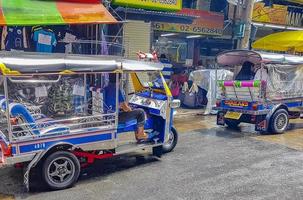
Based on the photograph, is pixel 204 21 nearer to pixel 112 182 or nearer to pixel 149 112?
pixel 149 112

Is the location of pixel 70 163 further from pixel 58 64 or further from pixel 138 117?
pixel 138 117

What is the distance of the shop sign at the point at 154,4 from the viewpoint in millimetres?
11274

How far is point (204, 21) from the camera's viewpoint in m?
16.4

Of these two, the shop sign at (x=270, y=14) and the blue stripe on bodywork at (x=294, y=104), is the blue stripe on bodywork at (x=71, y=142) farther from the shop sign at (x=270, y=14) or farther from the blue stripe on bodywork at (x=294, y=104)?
the shop sign at (x=270, y=14)

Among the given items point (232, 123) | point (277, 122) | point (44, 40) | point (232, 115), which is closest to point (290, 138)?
point (277, 122)

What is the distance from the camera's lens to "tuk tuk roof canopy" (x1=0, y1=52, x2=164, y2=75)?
17.3 feet

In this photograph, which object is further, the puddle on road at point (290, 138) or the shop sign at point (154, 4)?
the shop sign at point (154, 4)

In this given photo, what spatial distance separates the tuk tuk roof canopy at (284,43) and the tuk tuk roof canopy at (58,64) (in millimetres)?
11266

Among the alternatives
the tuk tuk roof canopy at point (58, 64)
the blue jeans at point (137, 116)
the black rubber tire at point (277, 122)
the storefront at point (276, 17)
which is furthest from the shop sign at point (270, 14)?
the tuk tuk roof canopy at point (58, 64)

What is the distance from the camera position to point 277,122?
1041cm

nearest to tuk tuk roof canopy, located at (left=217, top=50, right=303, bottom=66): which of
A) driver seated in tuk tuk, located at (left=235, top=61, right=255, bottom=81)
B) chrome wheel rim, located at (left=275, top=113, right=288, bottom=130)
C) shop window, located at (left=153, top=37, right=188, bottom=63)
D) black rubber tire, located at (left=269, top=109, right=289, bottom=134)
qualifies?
driver seated in tuk tuk, located at (left=235, top=61, right=255, bottom=81)

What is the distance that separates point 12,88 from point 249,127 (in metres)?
7.66

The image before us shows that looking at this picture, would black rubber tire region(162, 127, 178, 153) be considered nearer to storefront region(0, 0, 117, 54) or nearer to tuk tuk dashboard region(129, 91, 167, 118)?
tuk tuk dashboard region(129, 91, 167, 118)

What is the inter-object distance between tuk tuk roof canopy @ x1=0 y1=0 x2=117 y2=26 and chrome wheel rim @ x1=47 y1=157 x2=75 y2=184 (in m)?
3.68
